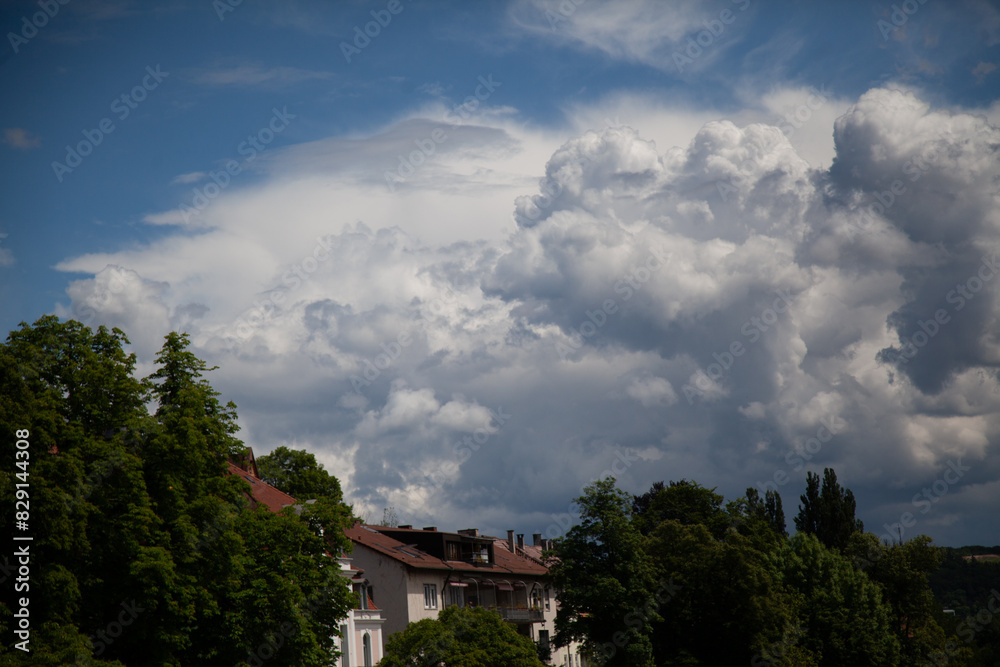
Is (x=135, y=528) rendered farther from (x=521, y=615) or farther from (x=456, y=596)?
(x=521, y=615)

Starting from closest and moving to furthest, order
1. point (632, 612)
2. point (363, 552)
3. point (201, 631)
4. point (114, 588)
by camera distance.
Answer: point (114, 588)
point (201, 631)
point (632, 612)
point (363, 552)

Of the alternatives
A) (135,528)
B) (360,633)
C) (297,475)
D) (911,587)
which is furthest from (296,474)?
(911,587)

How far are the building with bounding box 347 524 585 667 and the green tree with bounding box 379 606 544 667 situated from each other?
14.2 metres

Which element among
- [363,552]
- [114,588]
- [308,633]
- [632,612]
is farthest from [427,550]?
[114,588]

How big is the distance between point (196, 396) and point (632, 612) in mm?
28318

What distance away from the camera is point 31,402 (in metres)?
28.7

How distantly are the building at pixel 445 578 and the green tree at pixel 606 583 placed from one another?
7.18ft

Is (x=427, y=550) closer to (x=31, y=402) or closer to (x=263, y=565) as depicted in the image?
(x=263, y=565)

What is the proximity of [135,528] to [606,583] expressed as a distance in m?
28.2

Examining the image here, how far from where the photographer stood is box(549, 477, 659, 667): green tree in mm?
50219

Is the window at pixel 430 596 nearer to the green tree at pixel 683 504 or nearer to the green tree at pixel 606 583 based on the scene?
the green tree at pixel 606 583

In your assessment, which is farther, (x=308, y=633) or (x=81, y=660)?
(x=308, y=633)

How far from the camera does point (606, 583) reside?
165 ft

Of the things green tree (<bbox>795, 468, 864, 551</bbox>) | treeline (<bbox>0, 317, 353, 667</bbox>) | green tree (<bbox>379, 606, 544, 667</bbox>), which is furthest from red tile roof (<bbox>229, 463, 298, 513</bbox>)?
green tree (<bbox>795, 468, 864, 551</bbox>)
